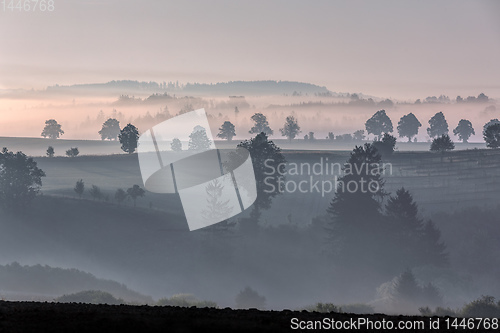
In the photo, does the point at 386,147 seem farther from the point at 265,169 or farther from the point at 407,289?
the point at 407,289

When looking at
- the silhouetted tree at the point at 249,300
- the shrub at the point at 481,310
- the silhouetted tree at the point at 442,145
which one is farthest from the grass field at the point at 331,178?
the shrub at the point at 481,310

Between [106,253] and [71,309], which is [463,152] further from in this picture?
[71,309]

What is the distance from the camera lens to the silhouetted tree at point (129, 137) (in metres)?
165

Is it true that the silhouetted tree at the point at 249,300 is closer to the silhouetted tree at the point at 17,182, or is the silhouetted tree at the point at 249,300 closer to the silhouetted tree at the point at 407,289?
the silhouetted tree at the point at 407,289

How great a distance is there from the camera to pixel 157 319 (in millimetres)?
21625

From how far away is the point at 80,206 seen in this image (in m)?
129

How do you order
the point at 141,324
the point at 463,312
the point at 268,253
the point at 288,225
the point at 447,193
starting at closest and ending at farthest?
1. the point at 141,324
2. the point at 463,312
3. the point at 268,253
4. the point at 288,225
5. the point at 447,193

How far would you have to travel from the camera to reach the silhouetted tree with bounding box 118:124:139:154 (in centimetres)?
16500

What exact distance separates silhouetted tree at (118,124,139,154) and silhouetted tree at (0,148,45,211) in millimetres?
37208

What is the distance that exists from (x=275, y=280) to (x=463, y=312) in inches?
2290

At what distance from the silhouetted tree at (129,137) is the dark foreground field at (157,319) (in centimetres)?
13972

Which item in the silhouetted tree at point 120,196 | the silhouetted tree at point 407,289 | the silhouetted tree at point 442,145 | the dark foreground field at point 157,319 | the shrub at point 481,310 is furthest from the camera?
the silhouetted tree at point 442,145

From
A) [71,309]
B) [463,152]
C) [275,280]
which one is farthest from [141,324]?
[463,152]

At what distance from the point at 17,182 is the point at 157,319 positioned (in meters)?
115
